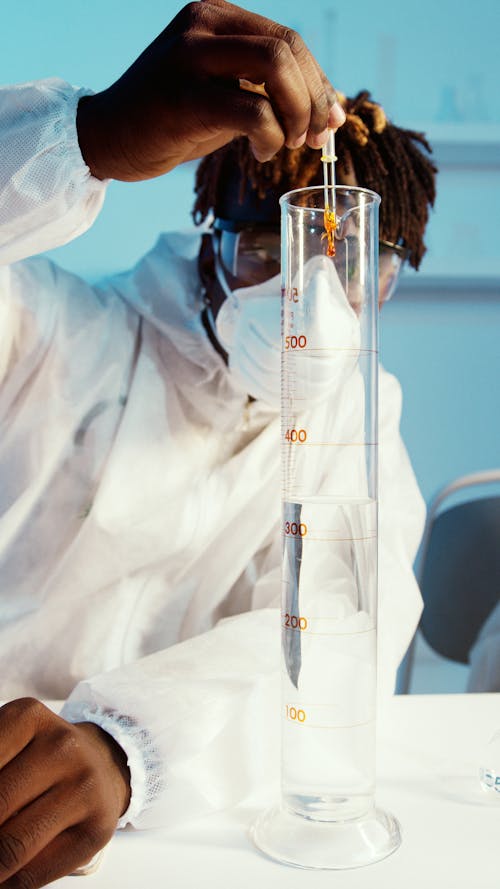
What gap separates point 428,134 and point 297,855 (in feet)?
6.65

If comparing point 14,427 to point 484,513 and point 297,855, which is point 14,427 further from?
point 484,513

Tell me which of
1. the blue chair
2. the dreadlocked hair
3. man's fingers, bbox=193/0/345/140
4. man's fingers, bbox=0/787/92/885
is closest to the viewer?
man's fingers, bbox=0/787/92/885

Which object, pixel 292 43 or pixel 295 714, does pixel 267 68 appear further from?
pixel 295 714

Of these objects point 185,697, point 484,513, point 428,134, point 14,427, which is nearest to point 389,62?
point 428,134

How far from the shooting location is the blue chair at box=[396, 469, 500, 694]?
63.1 inches

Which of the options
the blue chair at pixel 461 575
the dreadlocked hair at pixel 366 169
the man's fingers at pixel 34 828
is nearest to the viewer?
the man's fingers at pixel 34 828

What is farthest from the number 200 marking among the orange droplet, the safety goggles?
the safety goggles

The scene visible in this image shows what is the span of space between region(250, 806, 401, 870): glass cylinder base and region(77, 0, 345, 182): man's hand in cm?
44

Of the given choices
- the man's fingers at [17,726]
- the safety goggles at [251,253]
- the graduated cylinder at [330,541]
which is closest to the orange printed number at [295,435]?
the graduated cylinder at [330,541]

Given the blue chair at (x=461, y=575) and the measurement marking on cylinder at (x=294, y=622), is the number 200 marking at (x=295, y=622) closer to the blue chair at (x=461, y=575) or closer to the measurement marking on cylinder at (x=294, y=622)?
the measurement marking on cylinder at (x=294, y=622)

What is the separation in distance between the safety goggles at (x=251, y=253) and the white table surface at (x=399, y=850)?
509mm

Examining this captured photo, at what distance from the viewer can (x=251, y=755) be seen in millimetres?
639

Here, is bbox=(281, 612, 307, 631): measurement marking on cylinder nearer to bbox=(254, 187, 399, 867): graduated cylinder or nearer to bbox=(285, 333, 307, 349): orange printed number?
bbox=(254, 187, 399, 867): graduated cylinder

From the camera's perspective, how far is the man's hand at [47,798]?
48 cm
